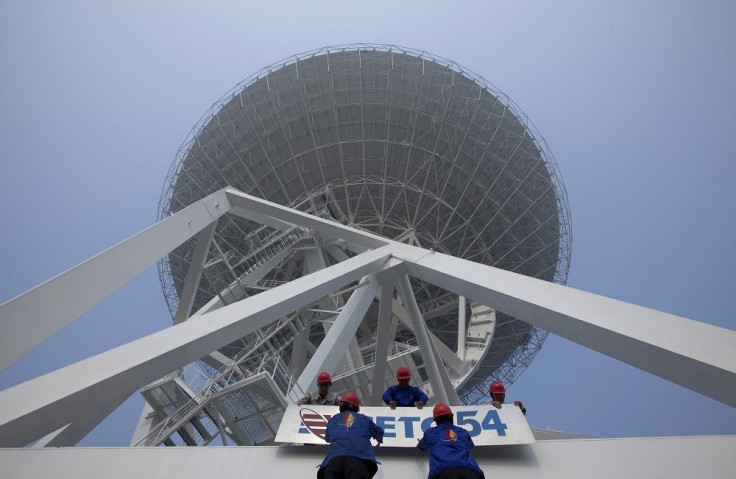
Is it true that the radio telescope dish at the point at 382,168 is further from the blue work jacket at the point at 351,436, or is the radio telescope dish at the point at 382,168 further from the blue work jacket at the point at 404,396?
the blue work jacket at the point at 351,436

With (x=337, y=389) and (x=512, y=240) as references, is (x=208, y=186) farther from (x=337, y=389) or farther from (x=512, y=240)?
(x=512, y=240)

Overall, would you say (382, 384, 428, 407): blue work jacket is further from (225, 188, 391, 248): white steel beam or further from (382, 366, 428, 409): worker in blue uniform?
(225, 188, 391, 248): white steel beam

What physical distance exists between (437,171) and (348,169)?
3.96 m

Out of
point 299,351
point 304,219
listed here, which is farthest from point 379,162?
point 304,219

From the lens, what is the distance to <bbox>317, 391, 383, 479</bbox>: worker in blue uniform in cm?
480

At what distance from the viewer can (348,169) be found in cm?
2414

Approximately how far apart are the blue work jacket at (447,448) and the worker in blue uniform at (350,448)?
0.54 m

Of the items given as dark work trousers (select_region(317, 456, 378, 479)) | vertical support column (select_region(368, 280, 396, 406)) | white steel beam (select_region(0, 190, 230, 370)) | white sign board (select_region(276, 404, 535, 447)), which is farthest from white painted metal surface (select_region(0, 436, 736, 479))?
vertical support column (select_region(368, 280, 396, 406))

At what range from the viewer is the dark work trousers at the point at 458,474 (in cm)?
471

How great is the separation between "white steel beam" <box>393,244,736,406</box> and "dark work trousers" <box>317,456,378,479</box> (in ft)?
9.63

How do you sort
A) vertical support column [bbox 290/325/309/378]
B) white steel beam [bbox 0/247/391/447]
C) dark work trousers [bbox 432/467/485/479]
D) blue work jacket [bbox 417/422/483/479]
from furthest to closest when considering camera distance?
vertical support column [bbox 290/325/309/378], white steel beam [bbox 0/247/391/447], blue work jacket [bbox 417/422/483/479], dark work trousers [bbox 432/467/485/479]

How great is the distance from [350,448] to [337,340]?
7.12 m

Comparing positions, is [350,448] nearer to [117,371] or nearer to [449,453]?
[449,453]

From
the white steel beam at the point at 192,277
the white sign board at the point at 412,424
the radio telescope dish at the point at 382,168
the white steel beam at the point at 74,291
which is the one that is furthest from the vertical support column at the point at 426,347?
the white steel beam at the point at 192,277
